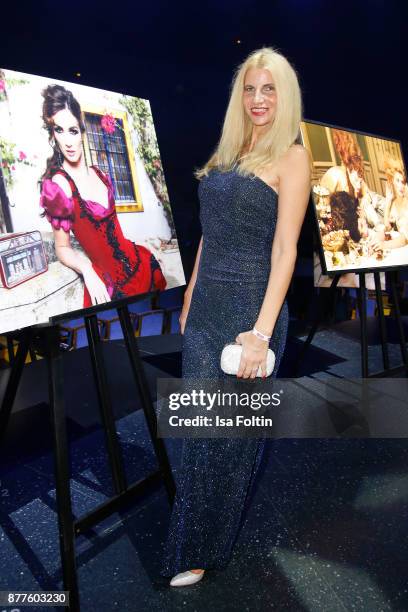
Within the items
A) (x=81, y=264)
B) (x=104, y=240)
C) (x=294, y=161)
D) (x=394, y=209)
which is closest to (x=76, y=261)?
(x=81, y=264)

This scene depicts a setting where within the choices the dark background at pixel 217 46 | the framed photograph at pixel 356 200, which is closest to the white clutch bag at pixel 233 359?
the framed photograph at pixel 356 200

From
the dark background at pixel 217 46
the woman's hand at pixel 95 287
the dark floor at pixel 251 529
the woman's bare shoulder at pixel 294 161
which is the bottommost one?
the dark floor at pixel 251 529

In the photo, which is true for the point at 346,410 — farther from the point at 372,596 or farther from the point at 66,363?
the point at 66,363

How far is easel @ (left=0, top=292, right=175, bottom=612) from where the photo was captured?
125cm

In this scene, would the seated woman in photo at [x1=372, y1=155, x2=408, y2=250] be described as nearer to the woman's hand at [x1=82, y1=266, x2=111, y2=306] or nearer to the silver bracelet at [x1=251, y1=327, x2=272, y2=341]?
the silver bracelet at [x1=251, y1=327, x2=272, y2=341]

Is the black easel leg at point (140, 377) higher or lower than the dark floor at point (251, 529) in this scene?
higher

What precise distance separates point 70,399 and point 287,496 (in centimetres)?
151

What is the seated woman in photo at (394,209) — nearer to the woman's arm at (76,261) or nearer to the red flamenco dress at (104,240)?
the red flamenco dress at (104,240)

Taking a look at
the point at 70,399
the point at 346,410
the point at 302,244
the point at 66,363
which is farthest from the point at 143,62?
the point at 346,410

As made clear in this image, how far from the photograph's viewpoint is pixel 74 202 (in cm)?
134

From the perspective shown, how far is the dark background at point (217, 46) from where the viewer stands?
14.8 ft

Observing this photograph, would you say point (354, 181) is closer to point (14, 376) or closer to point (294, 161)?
point (294, 161)

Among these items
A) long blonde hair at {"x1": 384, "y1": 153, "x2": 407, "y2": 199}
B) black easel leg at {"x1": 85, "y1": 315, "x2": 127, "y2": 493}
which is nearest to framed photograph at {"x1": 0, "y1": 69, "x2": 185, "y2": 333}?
black easel leg at {"x1": 85, "y1": 315, "x2": 127, "y2": 493}

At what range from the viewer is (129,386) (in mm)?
3090
